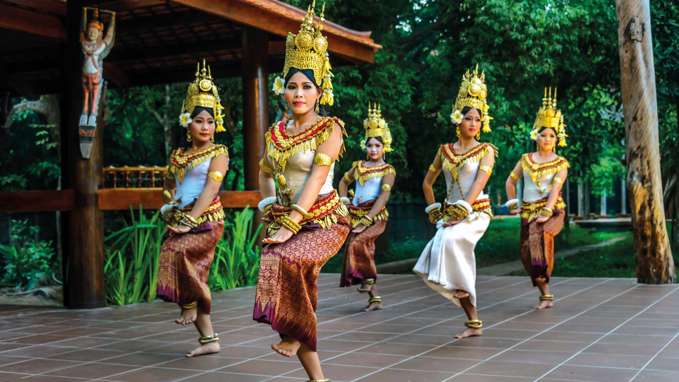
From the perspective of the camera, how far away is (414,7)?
19812mm

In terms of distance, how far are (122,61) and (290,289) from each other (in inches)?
383

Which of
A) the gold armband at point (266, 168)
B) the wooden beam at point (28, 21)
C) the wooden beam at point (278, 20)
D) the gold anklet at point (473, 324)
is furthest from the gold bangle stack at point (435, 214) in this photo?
the wooden beam at point (28, 21)

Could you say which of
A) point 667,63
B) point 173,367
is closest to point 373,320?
point 173,367

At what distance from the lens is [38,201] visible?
9508mm

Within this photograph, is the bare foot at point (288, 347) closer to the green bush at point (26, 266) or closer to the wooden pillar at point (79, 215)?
the wooden pillar at point (79, 215)

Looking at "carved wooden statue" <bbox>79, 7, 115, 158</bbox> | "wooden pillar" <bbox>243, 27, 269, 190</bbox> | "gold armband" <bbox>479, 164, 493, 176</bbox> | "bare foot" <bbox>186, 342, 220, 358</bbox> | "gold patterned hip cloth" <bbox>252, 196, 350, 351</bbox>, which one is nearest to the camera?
"gold patterned hip cloth" <bbox>252, 196, 350, 351</bbox>

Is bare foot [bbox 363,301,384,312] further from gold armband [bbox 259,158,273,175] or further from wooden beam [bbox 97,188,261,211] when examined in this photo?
gold armband [bbox 259,158,273,175]

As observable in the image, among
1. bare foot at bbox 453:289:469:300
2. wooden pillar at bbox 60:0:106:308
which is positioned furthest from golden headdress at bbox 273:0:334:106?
wooden pillar at bbox 60:0:106:308

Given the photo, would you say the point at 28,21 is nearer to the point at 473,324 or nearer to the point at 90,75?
the point at 90,75

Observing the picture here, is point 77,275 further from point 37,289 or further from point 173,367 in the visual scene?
point 173,367

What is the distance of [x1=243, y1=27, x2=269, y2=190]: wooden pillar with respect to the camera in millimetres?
12008

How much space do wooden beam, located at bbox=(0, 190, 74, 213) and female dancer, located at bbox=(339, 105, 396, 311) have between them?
Answer: 300 centimetres

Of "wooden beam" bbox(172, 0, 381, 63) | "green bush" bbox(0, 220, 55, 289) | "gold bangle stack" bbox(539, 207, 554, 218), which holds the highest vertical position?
"wooden beam" bbox(172, 0, 381, 63)

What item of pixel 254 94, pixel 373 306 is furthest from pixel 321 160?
pixel 254 94
